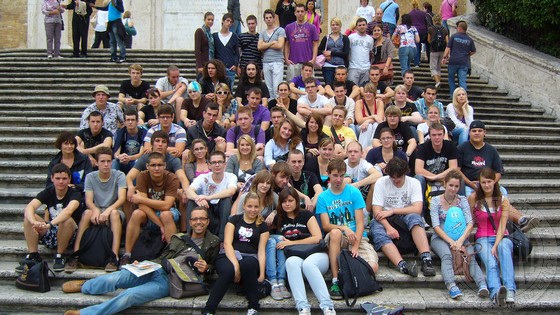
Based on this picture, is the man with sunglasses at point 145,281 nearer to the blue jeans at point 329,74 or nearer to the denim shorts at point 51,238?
the denim shorts at point 51,238

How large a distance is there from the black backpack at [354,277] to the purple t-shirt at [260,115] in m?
2.91

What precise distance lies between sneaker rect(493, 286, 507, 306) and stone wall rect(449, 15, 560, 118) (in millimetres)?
6569

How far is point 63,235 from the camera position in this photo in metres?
6.84

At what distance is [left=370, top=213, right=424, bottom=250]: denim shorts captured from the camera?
22.9 ft

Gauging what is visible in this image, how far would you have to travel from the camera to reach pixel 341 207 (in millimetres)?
7047

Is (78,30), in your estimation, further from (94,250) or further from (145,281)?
(145,281)

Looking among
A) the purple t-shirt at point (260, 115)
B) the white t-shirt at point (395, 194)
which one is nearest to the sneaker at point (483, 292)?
the white t-shirt at point (395, 194)

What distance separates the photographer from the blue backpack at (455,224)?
6.96 metres

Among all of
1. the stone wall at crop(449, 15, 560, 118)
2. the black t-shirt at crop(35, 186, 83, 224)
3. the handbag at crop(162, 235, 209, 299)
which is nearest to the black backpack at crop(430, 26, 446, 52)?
the stone wall at crop(449, 15, 560, 118)

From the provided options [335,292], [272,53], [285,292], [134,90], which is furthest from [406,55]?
[285,292]

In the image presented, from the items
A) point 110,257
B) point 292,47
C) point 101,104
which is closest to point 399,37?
point 292,47

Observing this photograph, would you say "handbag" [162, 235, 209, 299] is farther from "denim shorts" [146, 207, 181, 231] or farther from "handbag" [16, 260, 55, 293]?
"handbag" [16, 260, 55, 293]

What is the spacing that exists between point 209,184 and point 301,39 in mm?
4800

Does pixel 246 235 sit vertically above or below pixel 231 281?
above
